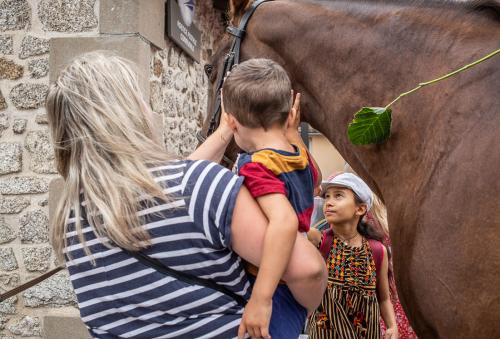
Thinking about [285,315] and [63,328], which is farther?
[63,328]

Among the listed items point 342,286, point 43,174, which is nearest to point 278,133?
point 342,286

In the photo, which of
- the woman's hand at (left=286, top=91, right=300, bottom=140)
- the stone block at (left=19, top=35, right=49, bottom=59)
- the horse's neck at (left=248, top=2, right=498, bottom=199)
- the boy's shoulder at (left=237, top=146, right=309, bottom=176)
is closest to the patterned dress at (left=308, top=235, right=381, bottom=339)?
the horse's neck at (left=248, top=2, right=498, bottom=199)

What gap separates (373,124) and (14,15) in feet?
11.8

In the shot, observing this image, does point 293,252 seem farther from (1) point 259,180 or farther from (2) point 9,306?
(2) point 9,306

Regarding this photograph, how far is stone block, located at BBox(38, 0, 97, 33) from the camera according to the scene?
439cm

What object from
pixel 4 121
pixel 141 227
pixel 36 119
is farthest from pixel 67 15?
pixel 141 227

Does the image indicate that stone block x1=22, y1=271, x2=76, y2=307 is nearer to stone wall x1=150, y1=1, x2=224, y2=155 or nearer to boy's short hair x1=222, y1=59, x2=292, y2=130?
stone wall x1=150, y1=1, x2=224, y2=155

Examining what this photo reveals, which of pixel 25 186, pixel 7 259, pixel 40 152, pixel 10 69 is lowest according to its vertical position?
pixel 7 259

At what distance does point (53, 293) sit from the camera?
4.33 meters

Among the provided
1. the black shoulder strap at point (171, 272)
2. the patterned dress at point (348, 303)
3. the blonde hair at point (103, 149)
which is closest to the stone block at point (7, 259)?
the patterned dress at point (348, 303)

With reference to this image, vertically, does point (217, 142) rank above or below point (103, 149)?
below

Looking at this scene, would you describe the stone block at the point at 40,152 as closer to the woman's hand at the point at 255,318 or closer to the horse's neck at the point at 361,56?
the horse's neck at the point at 361,56

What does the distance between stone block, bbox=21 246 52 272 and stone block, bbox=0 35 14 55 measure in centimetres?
151

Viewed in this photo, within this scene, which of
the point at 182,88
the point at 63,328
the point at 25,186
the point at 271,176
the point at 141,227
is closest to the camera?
the point at 141,227
